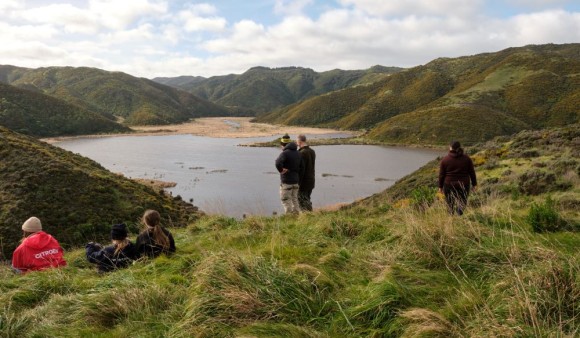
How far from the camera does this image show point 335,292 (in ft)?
14.6

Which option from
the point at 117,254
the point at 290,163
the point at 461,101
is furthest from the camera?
the point at 461,101

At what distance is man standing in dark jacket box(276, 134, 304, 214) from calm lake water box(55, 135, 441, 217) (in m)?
9.80

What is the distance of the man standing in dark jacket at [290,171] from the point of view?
10.4 m

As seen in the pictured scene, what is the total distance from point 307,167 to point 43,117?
105m

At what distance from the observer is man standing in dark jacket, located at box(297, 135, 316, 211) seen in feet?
35.9

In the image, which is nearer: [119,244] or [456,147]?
[119,244]

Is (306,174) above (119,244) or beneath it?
above

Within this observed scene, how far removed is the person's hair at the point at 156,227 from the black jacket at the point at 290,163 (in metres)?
3.98

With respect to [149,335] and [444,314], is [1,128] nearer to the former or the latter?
[149,335]

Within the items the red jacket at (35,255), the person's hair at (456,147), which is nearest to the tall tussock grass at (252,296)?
the red jacket at (35,255)

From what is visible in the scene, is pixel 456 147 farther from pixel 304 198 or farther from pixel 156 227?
pixel 156 227

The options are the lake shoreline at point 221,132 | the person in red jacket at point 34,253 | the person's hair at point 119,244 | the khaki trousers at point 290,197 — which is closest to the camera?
the person's hair at point 119,244

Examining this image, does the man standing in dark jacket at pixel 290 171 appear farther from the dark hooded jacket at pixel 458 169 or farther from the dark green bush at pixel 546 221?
the dark green bush at pixel 546 221

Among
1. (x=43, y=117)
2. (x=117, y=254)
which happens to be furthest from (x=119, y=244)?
(x=43, y=117)
